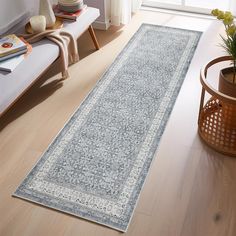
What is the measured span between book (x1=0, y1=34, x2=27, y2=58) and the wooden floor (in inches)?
13.4

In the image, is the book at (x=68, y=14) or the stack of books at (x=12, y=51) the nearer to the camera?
the stack of books at (x=12, y=51)

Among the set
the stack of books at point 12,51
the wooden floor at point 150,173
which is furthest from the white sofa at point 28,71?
the wooden floor at point 150,173

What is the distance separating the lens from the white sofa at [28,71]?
1.97 m

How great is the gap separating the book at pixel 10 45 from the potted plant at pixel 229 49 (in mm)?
1141

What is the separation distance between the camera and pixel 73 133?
2.13m

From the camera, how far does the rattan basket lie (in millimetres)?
1832

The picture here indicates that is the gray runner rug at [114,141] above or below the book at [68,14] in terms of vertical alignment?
below

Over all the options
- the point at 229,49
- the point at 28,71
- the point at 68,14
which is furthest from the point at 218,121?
the point at 68,14

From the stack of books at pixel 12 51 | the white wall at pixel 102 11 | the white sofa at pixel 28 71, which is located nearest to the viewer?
the white sofa at pixel 28 71

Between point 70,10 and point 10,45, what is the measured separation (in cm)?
61

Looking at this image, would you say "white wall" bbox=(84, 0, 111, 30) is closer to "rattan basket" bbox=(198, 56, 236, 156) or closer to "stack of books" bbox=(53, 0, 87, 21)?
"stack of books" bbox=(53, 0, 87, 21)

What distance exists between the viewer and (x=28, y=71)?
6.93ft

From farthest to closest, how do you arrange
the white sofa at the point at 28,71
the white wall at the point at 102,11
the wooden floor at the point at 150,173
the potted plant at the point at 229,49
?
the white wall at the point at 102,11
the white sofa at the point at 28,71
the potted plant at the point at 229,49
the wooden floor at the point at 150,173

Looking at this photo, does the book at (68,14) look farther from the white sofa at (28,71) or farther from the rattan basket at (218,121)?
the rattan basket at (218,121)
